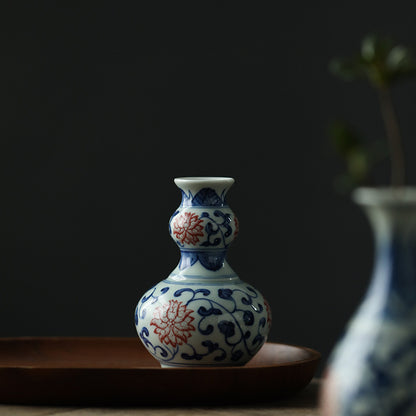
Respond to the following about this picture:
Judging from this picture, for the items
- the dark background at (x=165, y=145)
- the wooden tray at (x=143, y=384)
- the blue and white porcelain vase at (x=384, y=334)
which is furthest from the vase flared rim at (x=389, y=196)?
the dark background at (x=165, y=145)

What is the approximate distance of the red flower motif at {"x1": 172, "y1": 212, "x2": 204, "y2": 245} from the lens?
1.07 metres

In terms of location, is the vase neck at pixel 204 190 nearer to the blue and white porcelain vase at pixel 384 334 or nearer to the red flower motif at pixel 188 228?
the red flower motif at pixel 188 228

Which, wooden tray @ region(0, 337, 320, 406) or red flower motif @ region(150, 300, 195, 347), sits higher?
red flower motif @ region(150, 300, 195, 347)

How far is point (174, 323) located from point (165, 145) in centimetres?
91

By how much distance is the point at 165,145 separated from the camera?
6.22 ft

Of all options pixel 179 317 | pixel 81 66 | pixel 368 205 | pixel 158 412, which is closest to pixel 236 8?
pixel 81 66

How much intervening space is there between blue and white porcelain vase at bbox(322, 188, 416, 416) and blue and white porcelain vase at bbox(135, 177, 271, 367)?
1.19 feet

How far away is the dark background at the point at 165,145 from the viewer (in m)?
1.89

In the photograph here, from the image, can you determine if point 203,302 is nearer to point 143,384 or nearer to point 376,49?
point 143,384

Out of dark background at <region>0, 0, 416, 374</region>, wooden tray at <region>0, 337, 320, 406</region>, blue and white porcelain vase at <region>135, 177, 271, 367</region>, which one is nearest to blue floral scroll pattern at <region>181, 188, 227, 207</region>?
blue and white porcelain vase at <region>135, 177, 271, 367</region>

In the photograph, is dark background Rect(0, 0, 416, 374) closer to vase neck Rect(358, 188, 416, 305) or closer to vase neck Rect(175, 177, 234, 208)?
vase neck Rect(175, 177, 234, 208)

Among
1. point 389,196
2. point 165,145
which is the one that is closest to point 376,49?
point 389,196

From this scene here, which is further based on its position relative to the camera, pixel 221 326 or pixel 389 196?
pixel 221 326

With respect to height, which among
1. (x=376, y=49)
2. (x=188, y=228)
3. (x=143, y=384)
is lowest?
(x=143, y=384)
